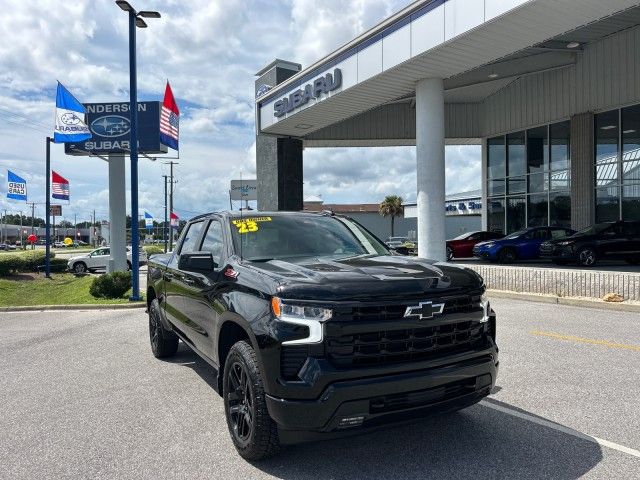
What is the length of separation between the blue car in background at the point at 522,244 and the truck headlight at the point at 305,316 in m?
18.2

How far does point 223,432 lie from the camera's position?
4.12m

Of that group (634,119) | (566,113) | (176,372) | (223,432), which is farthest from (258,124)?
(223,432)

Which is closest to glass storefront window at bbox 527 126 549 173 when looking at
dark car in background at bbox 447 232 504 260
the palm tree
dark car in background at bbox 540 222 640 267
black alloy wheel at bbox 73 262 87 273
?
dark car in background at bbox 447 232 504 260

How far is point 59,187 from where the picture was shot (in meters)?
25.3

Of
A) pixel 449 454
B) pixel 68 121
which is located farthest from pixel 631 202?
pixel 68 121

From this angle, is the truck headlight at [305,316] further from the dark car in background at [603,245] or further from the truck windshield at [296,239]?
the dark car in background at [603,245]

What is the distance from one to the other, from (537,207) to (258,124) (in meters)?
13.5

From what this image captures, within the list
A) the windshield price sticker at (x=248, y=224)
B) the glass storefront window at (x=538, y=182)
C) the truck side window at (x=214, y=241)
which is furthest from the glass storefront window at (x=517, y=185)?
the windshield price sticker at (x=248, y=224)

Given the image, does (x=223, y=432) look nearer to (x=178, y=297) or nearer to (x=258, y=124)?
(x=178, y=297)

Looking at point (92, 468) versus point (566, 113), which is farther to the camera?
point (566, 113)

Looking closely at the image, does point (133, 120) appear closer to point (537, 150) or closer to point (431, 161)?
point (431, 161)

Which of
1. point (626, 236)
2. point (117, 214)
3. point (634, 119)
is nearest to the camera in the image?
point (626, 236)

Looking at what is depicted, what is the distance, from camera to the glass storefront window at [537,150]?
22859 millimetres

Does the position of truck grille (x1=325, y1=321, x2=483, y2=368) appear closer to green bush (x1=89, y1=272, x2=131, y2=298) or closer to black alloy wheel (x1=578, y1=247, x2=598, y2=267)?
green bush (x1=89, y1=272, x2=131, y2=298)
